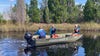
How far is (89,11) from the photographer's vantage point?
263 ft

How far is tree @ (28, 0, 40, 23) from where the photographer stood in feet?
258

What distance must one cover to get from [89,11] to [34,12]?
1312cm

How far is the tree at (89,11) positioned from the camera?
7950 centimetres

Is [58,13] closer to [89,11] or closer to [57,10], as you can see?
[57,10]

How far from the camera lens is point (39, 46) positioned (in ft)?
115

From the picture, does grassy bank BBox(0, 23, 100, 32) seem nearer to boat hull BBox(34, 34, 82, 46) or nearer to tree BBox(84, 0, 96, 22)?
tree BBox(84, 0, 96, 22)

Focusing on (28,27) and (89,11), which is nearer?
(28,27)

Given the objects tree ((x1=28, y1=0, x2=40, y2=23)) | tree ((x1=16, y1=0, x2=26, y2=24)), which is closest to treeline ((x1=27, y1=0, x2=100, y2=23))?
tree ((x1=28, y1=0, x2=40, y2=23))

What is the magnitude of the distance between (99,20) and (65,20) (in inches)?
319

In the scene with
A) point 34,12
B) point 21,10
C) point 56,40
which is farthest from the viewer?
point 34,12

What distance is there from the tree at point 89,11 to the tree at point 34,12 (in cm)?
1148

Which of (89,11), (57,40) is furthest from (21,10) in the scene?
(57,40)

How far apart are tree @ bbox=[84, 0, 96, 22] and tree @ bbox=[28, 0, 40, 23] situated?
452 inches

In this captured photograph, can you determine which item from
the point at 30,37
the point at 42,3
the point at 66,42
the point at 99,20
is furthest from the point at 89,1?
the point at 30,37
